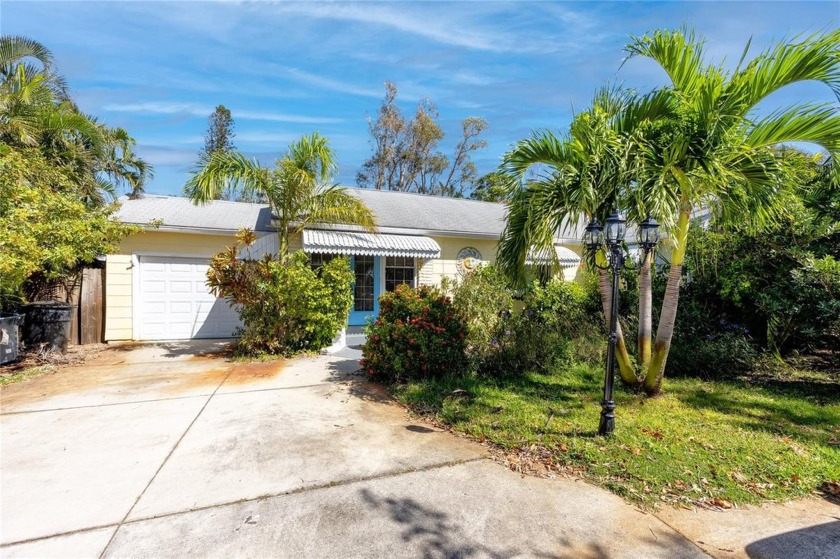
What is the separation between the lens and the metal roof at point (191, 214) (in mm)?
11695

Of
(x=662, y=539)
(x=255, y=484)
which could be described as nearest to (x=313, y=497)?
(x=255, y=484)

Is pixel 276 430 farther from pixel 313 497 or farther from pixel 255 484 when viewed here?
pixel 313 497

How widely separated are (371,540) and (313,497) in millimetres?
829

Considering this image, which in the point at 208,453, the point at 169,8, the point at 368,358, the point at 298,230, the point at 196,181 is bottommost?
the point at 208,453

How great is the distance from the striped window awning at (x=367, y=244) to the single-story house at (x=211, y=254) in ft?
0.09

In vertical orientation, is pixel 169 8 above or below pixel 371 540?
above

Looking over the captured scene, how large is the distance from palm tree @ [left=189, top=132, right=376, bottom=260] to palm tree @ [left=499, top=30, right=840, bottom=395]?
19.1 feet

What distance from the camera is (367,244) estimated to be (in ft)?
37.4

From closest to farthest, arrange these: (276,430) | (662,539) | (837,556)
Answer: (837,556), (662,539), (276,430)

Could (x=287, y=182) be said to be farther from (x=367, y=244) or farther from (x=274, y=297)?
(x=274, y=297)

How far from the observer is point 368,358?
7516 millimetres

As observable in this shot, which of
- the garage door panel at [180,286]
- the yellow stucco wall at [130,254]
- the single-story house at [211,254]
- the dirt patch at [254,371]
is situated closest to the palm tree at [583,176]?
the dirt patch at [254,371]

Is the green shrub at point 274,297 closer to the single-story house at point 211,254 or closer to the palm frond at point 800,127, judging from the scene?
the single-story house at point 211,254

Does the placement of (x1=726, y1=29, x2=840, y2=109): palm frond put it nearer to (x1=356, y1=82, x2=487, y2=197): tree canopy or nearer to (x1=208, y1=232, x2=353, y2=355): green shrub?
(x1=208, y1=232, x2=353, y2=355): green shrub
